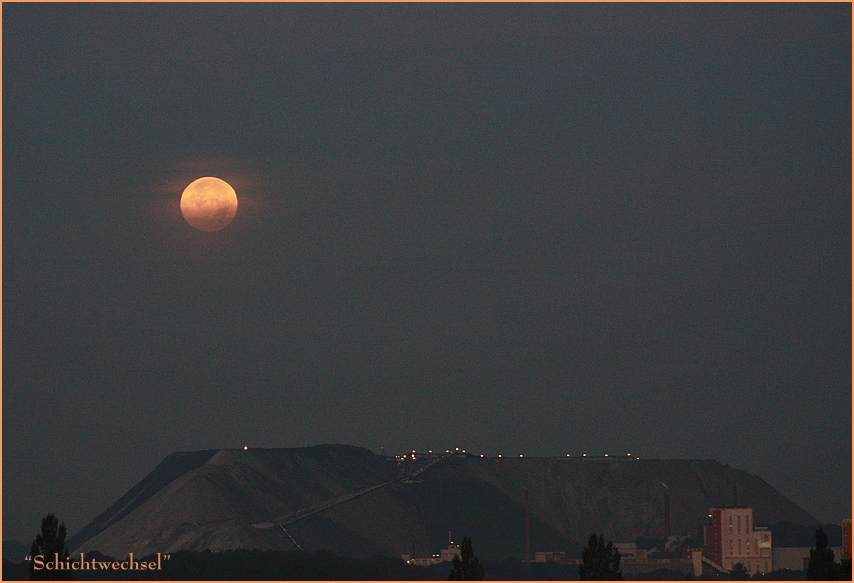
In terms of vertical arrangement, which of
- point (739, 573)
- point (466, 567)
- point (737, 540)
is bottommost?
point (739, 573)

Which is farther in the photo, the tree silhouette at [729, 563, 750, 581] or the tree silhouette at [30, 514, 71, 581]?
the tree silhouette at [729, 563, 750, 581]

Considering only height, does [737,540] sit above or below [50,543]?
below

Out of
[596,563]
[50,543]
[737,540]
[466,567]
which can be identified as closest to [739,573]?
[737,540]

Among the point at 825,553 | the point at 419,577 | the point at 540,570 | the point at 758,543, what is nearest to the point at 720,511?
the point at 758,543

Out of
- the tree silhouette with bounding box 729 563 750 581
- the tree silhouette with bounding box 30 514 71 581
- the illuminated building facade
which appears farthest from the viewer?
the illuminated building facade

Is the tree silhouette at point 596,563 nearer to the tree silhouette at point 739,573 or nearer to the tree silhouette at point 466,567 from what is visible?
the tree silhouette at point 466,567

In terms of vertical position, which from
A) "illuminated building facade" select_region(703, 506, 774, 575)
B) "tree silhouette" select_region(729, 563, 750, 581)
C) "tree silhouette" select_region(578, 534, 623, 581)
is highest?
"tree silhouette" select_region(578, 534, 623, 581)

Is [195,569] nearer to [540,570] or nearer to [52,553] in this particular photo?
[540,570]

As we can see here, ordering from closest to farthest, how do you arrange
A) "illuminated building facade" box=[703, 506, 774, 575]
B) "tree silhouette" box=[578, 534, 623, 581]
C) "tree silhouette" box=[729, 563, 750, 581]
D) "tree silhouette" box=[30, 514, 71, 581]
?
"tree silhouette" box=[30, 514, 71, 581], "tree silhouette" box=[578, 534, 623, 581], "tree silhouette" box=[729, 563, 750, 581], "illuminated building facade" box=[703, 506, 774, 575]

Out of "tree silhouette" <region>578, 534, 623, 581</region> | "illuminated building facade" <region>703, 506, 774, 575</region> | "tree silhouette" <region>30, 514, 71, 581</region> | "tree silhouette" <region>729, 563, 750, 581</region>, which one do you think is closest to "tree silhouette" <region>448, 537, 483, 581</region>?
"tree silhouette" <region>578, 534, 623, 581</region>

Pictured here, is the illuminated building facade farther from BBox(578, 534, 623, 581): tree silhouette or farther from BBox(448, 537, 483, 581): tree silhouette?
BBox(448, 537, 483, 581): tree silhouette

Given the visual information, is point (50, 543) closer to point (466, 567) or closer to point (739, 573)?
point (466, 567)
